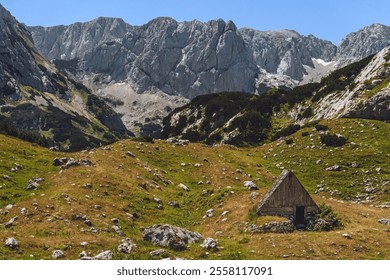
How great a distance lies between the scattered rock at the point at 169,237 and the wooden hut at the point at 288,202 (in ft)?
21.6

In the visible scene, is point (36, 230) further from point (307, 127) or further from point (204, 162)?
point (307, 127)

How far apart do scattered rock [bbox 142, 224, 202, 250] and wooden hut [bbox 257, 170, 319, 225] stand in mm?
6574

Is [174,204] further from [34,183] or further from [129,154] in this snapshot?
[129,154]

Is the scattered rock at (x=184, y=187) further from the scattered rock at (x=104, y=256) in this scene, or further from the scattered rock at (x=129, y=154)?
the scattered rock at (x=104, y=256)

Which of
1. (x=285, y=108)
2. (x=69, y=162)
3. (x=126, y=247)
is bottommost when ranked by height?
(x=126, y=247)

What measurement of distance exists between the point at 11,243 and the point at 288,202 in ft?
62.2

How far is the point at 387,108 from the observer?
66.3m

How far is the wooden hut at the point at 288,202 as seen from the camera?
31.7 m

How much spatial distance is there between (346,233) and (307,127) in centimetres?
4163

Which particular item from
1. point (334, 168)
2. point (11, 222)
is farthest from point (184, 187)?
point (11, 222)

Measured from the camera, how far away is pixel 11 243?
2403 cm

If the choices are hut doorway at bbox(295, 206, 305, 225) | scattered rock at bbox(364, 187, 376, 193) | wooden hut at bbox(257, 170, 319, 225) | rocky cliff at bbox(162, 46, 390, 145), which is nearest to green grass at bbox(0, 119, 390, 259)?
scattered rock at bbox(364, 187, 376, 193)

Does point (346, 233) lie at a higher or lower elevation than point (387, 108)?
lower
